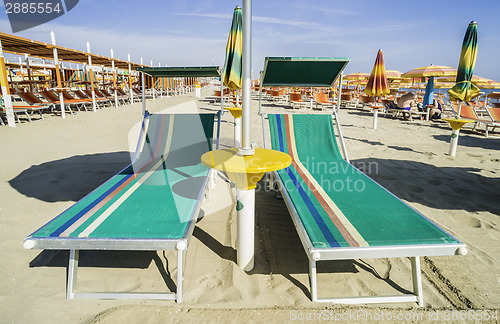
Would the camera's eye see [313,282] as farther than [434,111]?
No

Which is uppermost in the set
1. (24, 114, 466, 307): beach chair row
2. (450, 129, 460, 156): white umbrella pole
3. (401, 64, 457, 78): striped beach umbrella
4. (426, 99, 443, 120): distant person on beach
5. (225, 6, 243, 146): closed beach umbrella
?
(401, 64, 457, 78): striped beach umbrella

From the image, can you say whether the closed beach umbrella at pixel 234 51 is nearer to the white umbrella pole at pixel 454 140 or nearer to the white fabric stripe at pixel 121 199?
the white fabric stripe at pixel 121 199

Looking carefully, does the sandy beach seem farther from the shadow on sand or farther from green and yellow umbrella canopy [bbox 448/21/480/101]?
green and yellow umbrella canopy [bbox 448/21/480/101]

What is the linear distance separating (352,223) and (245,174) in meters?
1.01

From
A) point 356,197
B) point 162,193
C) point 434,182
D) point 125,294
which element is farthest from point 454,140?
point 125,294

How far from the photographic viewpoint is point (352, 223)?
230 centimetres

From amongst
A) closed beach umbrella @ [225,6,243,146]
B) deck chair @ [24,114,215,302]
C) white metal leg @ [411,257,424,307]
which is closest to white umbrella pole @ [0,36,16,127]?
deck chair @ [24,114,215,302]

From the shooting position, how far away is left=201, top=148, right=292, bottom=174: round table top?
199 cm

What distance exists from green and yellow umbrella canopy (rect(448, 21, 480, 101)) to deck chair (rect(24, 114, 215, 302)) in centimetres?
576

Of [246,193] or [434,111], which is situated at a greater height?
[434,111]

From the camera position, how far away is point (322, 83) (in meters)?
4.43

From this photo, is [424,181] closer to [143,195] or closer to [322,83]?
[322,83]

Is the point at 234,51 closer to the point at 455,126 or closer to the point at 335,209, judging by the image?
the point at 335,209

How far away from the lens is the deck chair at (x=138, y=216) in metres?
1.99
